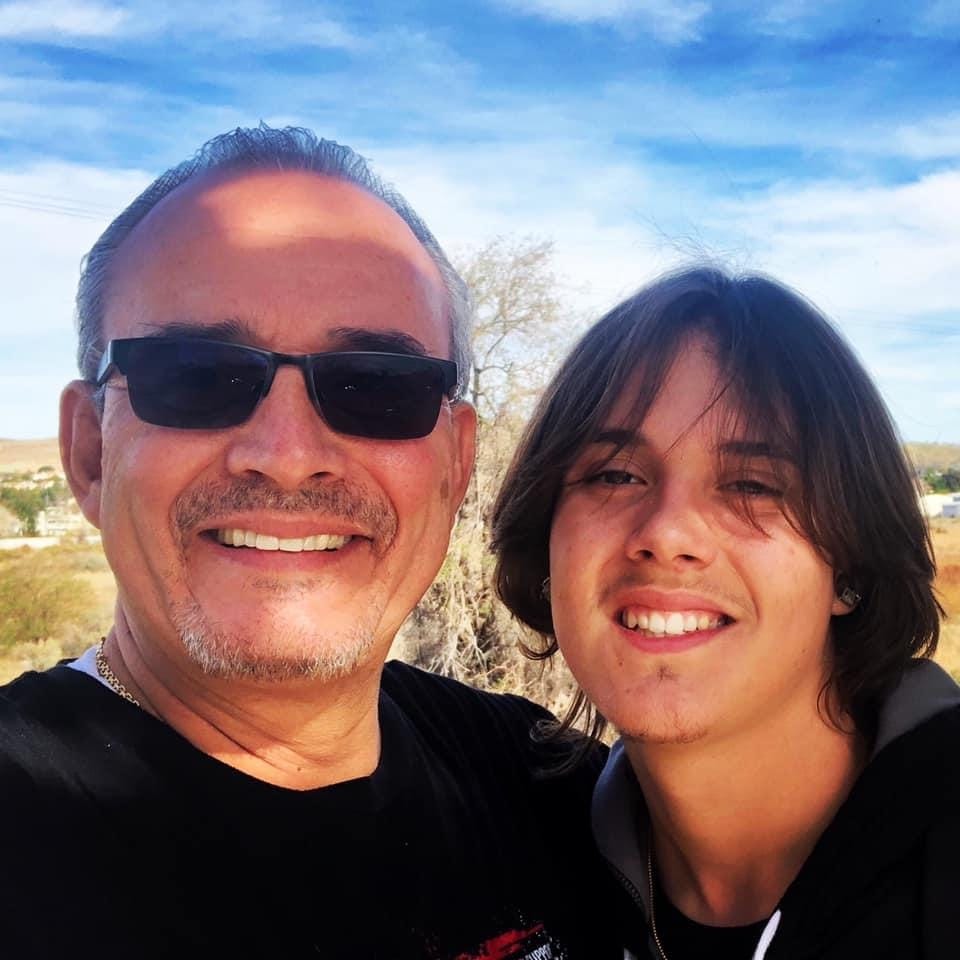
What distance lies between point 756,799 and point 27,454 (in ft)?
158

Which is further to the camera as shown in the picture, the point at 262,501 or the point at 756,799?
the point at 756,799

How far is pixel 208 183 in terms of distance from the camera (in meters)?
1.87

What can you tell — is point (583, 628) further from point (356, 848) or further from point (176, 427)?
point (176, 427)

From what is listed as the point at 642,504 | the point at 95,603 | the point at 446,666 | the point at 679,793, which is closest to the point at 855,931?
the point at 679,793

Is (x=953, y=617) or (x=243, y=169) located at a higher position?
(x=243, y=169)

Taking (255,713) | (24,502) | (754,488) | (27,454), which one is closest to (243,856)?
(255,713)

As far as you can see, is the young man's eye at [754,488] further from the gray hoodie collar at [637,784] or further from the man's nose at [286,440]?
the man's nose at [286,440]

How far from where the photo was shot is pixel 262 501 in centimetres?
165

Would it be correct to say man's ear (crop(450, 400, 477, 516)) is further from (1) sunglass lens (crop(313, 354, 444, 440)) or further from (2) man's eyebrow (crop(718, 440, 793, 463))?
(2) man's eyebrow (crop(718, 440, 793, 463))

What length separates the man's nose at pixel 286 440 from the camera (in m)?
1.65

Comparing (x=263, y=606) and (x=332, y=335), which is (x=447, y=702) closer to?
(x=263, y=606)

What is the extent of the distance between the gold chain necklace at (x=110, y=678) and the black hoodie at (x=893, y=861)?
1.29 meters

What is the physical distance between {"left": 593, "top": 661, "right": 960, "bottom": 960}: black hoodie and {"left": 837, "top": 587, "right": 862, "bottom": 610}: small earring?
0.22m

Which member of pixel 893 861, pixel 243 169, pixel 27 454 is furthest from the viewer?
pixel 27 454
